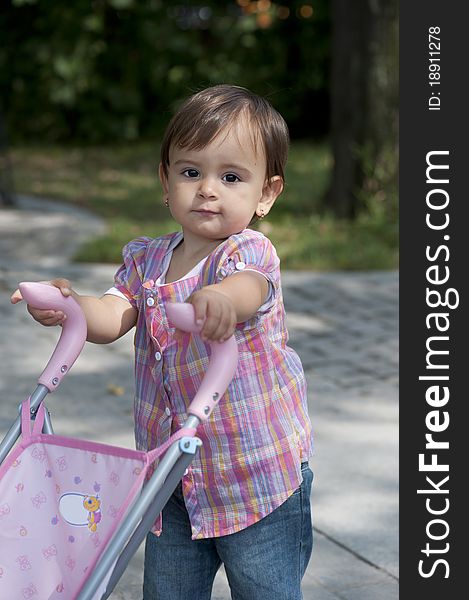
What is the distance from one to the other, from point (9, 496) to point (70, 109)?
1347 centimetres

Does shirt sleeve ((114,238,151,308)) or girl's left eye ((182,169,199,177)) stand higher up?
girl's left eye ((182,169,199,177))

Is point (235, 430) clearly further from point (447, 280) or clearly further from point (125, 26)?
point (125, 26)

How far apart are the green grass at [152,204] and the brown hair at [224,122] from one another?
10.5ft

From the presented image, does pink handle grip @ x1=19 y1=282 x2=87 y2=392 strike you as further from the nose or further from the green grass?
the green grass

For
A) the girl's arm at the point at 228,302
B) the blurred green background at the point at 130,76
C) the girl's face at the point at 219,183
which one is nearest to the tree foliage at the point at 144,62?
the blurred green background at the point at 130,76

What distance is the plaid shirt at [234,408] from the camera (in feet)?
7.70

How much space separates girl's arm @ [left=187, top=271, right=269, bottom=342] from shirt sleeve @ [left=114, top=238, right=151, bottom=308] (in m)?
0.32

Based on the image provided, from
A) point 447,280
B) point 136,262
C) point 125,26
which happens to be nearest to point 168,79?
point 125,26

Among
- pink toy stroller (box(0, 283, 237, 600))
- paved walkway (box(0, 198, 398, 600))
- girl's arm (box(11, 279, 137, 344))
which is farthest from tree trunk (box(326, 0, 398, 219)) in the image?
pink toy stroller (box(0, 283, 237, 600))

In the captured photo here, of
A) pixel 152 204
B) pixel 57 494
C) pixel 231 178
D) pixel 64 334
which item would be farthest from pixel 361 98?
pixel 57 494

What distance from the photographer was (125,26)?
1478cm

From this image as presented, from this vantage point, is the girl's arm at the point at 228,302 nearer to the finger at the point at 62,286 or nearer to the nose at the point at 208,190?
the nose at the point at 208,190

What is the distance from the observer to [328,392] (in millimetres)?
4895

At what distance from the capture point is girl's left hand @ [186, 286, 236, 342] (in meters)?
2.02
